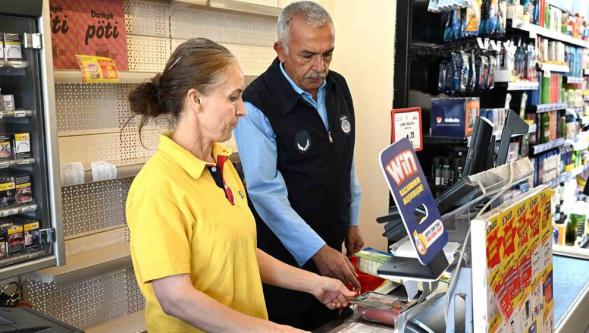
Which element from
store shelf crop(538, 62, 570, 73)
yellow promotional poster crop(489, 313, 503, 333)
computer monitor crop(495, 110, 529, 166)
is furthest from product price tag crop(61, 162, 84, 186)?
store shelf crop(538, 62, 570, 73)

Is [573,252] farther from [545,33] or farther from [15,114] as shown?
[545,33]

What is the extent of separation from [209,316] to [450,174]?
259 cm

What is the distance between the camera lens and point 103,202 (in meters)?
3.24

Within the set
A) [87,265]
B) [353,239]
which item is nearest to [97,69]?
[87,265]

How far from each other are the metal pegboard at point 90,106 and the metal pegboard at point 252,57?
91 centimetres

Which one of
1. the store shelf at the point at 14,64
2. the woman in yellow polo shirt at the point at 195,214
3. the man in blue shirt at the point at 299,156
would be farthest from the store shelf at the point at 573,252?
the store shelf at the point at 14,64

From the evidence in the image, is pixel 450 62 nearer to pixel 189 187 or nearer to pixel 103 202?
pixel 103 202

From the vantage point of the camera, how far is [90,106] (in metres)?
3.12

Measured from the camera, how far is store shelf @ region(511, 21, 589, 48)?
4.43 metres

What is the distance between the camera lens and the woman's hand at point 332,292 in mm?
1807

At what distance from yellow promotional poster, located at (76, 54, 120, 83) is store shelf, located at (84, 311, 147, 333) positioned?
4.31ft

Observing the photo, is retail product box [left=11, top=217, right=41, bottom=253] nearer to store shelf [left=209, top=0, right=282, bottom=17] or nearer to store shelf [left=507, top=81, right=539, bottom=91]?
store shelf [left=209, top=0, right=282, bottom=17]

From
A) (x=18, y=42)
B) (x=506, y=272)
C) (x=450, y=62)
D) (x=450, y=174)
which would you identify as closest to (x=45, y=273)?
(x=18, y=42)

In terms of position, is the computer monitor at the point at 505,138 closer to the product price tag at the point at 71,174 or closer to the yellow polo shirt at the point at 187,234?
the yellow polo shirt at the point at 187,234
